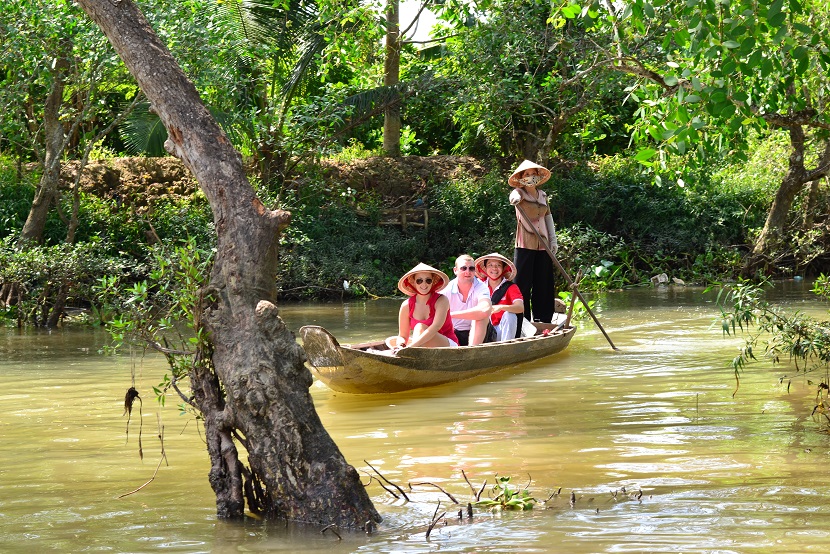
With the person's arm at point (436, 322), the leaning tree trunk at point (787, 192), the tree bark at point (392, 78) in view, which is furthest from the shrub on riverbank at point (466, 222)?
the person's arm at point (436, 322)

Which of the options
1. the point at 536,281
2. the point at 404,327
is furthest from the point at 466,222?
the point at 404,327

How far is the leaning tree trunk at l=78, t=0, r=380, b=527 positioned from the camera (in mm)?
4941

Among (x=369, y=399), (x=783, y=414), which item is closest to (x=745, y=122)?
(x=783, y=414)

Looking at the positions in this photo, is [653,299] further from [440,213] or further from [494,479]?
[494,479]

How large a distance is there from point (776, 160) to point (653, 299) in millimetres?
4261

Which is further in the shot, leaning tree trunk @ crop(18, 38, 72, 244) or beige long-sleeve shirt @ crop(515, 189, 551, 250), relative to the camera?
leaning tree trunk @ crop(18, 38, 72, 244)

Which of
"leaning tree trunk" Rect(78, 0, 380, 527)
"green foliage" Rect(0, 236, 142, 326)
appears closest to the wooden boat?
"leaning tree trunk" Rect(78, 0, 380, 527)

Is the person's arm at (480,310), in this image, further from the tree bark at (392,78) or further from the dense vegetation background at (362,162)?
the tree bark at (392,78)

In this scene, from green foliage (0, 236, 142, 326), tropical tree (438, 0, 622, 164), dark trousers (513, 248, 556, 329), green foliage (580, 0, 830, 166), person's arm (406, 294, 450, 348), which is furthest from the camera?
tropical tree (438, 0, 622, 164)

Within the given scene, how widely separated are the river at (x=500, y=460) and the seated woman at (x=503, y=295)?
0.50 metres

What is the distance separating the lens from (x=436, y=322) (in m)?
9.50

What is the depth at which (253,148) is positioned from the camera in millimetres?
19594

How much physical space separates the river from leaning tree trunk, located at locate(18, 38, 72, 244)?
18.9 feet

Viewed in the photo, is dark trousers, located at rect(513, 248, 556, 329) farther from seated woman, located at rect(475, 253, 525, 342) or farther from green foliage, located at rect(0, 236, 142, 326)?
green foliage, located at rect(0, 236, 142, 326)
